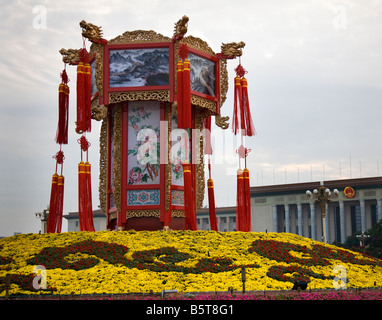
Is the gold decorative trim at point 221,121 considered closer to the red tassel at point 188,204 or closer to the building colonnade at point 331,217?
the red tassel at point 188,204

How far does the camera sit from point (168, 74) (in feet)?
76.7

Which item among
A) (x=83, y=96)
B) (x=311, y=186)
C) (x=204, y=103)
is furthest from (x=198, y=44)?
(x=311, y=186)

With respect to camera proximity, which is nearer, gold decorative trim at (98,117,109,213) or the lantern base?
the lantern base

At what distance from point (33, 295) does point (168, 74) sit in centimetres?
1158

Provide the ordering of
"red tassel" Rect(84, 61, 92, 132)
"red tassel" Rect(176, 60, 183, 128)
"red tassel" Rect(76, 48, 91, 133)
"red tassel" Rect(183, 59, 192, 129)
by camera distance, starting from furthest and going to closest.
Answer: "red tassel" Rect(84, 61, 92, 132), "red tassel" Rect(76, 48, 91, 133), "red tassel" Rect(176, 60, 183, 128), "red tassel" Rect(183, 59, 192, 129)

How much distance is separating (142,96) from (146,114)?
0.92m

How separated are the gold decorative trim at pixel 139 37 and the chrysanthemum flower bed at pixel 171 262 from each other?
7915 mm

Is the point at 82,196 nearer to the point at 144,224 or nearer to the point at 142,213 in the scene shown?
the point at 142,213

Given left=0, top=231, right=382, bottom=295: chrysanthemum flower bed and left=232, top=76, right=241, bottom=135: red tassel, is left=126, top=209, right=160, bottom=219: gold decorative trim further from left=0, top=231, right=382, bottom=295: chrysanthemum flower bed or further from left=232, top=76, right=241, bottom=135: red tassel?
left=232, top=76, right=241, bottom=135: red tassel

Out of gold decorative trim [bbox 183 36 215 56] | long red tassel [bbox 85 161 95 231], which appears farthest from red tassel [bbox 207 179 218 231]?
gold decorative trim [bbox 183 36 215 56]

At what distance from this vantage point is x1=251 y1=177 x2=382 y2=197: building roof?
61.8 metres

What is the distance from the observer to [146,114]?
78.3ft
